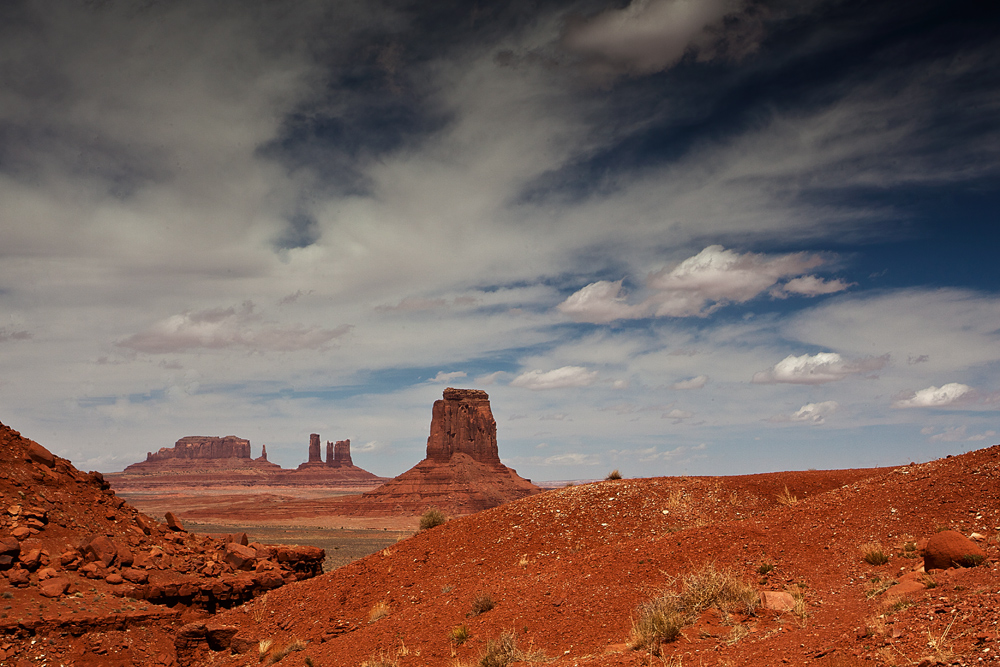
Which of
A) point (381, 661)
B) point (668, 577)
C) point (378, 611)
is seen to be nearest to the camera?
point (381, 661)

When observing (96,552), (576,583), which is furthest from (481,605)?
(96,552)

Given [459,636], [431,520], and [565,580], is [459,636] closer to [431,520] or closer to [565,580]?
[565,580]

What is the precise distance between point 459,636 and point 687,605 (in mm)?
4554

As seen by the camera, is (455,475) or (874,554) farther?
(455,475)

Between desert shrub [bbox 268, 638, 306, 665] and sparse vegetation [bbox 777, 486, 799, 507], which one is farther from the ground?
sparse vegetation [bbox 777, 486, 799, 507]

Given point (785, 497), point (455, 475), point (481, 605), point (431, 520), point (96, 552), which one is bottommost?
point (455, 475)

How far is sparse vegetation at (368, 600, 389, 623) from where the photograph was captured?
1487 cm

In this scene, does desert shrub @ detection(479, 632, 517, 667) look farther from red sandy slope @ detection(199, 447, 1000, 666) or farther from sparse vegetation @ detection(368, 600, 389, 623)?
sparse vegetation @ detection(368, 600, 389, 623)

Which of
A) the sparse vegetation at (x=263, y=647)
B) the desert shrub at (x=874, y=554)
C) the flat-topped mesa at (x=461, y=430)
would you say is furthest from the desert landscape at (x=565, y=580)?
the flat-topped mesa at (x=461, y=430)

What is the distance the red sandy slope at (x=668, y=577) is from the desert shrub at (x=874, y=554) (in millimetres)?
147

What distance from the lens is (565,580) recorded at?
13023 mm

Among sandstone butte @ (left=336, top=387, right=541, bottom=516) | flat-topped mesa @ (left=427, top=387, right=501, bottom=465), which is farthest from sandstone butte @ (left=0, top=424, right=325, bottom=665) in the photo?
flat-topped mesa @ (left=427, top=387, right=501, bottom=465)

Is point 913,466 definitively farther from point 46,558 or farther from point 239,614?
point 46,558

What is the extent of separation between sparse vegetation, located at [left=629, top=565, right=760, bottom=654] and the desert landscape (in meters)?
0.04
